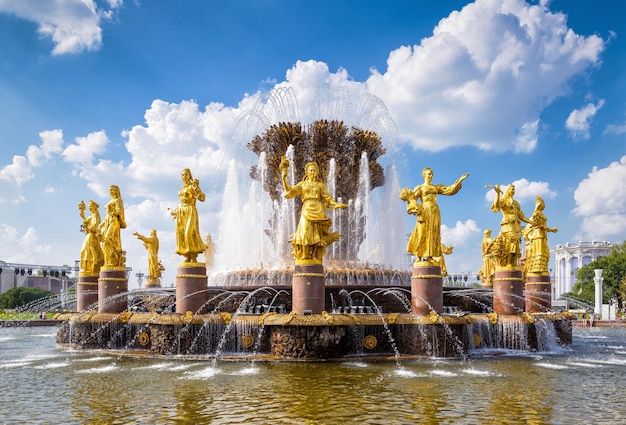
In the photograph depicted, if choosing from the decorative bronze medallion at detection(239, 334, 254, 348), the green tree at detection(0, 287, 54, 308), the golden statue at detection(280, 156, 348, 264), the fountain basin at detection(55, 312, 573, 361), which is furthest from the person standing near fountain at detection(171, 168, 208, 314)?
the green tree at detection(0, 287, 54, 308)

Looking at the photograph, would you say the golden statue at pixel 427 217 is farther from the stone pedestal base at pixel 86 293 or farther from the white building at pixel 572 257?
the white building at pixel 572 257

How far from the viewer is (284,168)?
16.0 metres

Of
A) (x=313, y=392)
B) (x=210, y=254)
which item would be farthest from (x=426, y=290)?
(x=210, y=254)

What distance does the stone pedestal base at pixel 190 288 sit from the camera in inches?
642

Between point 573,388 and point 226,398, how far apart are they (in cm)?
671

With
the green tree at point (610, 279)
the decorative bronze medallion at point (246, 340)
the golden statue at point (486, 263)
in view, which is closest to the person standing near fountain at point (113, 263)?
the decorative bronze medallion at point (246, 340)

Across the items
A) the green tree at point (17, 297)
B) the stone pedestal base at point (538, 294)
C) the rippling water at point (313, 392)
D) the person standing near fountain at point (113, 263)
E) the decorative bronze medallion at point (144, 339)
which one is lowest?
the green tree at point (17, 297)

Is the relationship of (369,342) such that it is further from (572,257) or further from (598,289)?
(572,257)

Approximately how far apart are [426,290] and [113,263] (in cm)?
1035

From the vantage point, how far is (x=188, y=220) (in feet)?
55.9

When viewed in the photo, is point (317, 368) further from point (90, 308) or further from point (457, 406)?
point (90, 308)

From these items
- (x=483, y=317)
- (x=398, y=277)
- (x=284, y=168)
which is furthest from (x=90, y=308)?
(x=483, y=317)

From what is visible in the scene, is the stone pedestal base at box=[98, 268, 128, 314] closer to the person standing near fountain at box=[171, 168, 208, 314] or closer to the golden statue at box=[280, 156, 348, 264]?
the person standing near fountain at box=[171, 168, 208, 314]

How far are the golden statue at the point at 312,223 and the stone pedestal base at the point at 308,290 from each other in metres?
0.25
